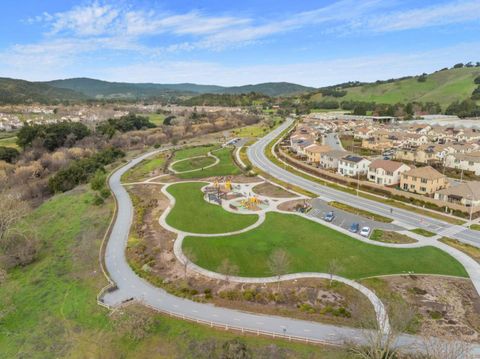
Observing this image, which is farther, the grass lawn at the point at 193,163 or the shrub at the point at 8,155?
the shrub at the point at 8,155

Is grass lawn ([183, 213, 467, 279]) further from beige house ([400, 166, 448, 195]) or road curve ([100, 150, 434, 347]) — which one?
beige house ([400, 166, 448, 195])

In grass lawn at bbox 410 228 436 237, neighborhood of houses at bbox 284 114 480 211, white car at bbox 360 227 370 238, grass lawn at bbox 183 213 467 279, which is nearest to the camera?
grass lawn at bbox 183 213 467 279

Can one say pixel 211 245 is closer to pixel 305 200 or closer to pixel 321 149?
pixel 305 200

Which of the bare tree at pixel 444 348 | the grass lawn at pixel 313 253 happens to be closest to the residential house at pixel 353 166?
the grass lawn at pixel 313 253

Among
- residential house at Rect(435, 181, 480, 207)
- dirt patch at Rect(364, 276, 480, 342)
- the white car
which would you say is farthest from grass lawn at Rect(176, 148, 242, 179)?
dirt patch at Rect(364, 276, 480, 342)

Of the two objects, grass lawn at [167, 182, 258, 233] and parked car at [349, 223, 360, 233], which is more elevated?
parked car at [349, 223, 360, 233]

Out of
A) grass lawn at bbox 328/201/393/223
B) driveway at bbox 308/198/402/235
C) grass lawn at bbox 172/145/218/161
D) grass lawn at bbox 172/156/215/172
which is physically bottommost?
driveway at bbox 308/198/402/235

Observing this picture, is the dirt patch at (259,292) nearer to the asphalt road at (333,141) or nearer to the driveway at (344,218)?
the driveway at (344,218)
